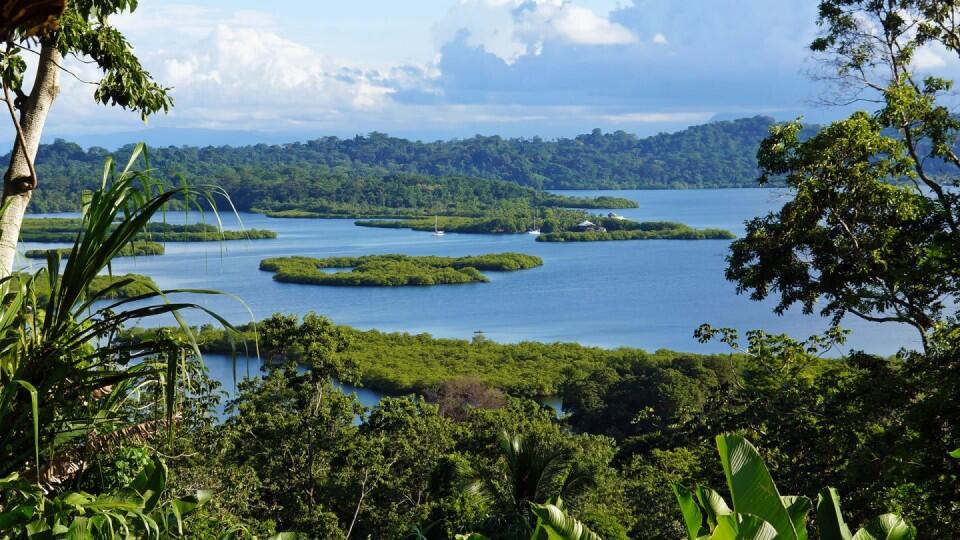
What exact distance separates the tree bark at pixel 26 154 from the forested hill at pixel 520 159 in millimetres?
98924

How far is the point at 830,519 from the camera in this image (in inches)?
82.4

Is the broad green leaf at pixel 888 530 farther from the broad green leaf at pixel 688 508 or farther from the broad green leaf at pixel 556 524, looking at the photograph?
the broad green leaf at pixel 556 524

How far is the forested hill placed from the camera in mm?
113250

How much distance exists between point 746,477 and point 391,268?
4872cm

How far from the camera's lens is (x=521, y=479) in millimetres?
7219

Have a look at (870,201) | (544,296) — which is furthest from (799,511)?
(544,296)

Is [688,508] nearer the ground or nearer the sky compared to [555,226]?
nearer the sky

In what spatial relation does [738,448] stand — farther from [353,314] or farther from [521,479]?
[353,314]

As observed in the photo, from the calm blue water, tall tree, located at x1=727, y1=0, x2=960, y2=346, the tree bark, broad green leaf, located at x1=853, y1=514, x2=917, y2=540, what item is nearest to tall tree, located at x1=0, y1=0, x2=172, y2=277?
the tree bark

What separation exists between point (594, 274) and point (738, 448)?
5073 centimetres

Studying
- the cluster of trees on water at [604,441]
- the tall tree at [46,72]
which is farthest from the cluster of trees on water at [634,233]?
the tall tree at [46,72]

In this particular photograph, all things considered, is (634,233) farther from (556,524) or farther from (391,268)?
(556,524)

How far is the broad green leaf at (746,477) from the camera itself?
1999 mm

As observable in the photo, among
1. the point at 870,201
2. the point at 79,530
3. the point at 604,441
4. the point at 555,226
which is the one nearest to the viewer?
the point at 79,530
